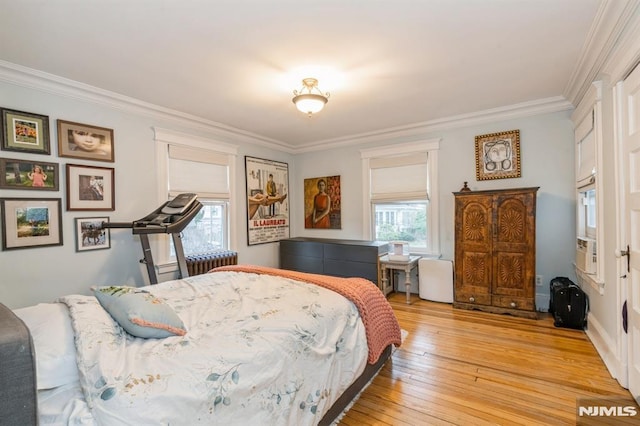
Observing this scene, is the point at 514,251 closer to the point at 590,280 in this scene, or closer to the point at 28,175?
the point at 590,280

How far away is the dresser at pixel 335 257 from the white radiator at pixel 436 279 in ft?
2.01

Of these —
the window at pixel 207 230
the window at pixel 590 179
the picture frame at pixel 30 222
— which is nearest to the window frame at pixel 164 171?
the window at pixel 207 230

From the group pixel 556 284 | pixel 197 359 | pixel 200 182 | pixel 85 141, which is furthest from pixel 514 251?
pixel 85 141

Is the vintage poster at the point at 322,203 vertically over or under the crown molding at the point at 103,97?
under

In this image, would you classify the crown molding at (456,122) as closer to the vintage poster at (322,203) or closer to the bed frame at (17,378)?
the vintage poster at (322,203)

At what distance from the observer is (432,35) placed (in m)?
2.18

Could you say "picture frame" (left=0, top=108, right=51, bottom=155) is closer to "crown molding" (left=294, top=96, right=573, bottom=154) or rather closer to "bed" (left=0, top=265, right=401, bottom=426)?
"bed" (left=0, top=265, right=401, bottom=426)

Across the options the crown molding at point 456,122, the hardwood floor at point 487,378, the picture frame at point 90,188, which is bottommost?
the hardwood floor at point 487,378

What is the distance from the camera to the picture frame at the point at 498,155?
383 cm

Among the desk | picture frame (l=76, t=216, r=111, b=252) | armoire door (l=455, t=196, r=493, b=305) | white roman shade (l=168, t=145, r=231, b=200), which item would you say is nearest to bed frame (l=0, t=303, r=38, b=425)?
picture frame (l=76, t=216, r=111, b=252)

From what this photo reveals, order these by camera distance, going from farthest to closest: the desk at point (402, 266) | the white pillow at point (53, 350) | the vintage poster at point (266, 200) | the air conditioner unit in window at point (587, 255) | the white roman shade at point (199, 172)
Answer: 1. the vintage poster at point (266, 200)
2. the desk at point (402, 266)
3. the white roman shade at point (199, 172)
4. the air conditioner unit in window at point (587, 255)
5. the white pillow at point (53, 350)

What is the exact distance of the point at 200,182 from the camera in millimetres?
4098

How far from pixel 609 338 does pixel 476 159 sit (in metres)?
2.39

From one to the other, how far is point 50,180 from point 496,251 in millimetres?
4740
